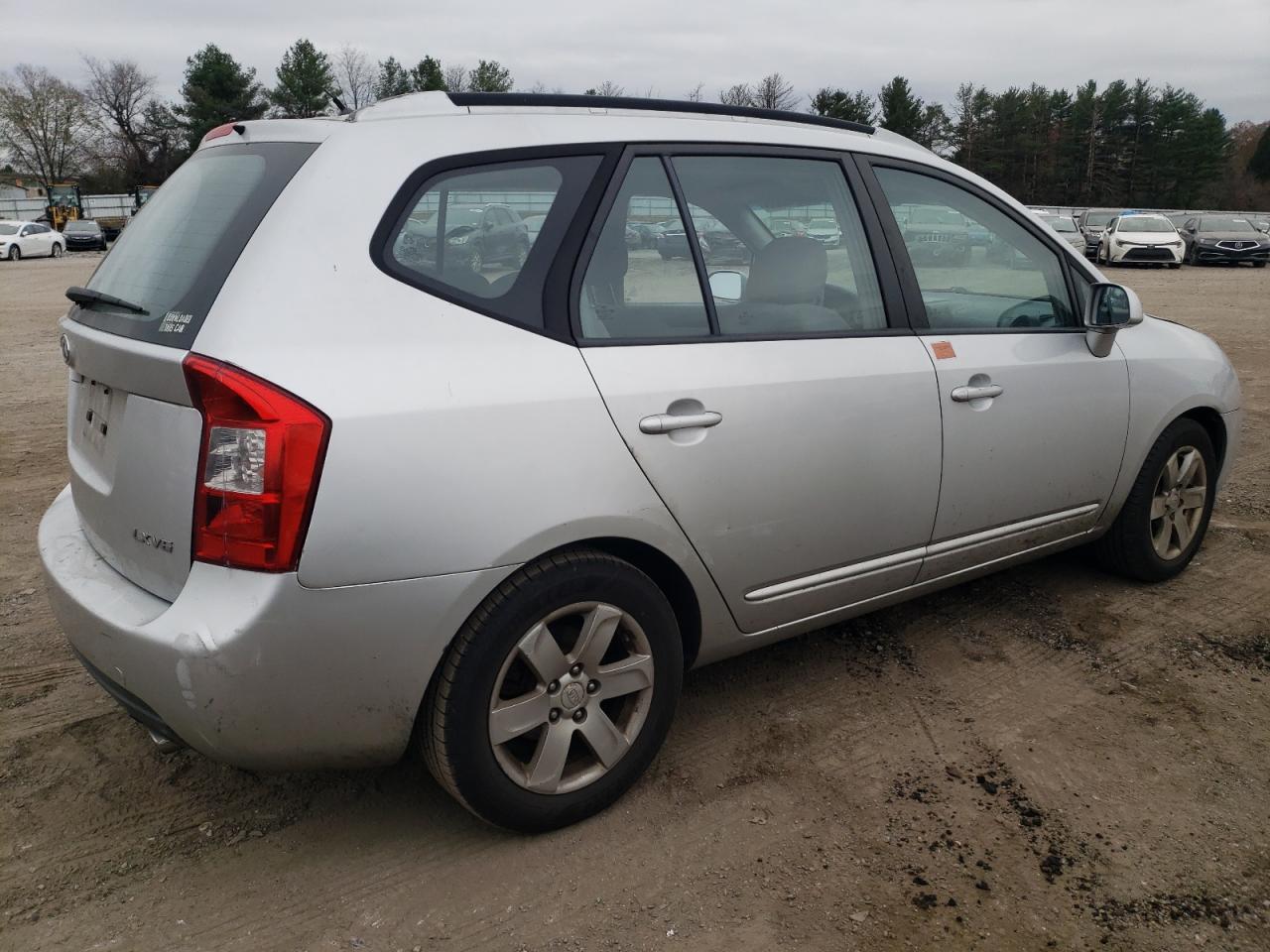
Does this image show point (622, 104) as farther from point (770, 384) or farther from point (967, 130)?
point (967, 130)

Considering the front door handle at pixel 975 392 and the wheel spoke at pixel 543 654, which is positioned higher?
the front door handle at pixel 975 392

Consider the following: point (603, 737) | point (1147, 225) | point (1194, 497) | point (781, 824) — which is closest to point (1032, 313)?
point (1194, 497)

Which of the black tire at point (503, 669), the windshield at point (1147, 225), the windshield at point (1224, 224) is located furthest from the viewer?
the windshield at point (1224, 224)

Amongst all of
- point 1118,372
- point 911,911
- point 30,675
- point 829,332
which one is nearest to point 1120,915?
point 911,911

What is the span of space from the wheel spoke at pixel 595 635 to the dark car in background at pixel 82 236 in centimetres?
4465

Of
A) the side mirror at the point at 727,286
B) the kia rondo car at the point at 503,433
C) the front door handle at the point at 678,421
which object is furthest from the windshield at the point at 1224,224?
the front door handle at the point at 678,421

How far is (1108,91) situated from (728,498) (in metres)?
83.5

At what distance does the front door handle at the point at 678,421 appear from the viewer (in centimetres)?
252

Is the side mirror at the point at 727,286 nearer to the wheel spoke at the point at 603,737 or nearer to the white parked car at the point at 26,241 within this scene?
the wheel spoke at the point at 603,737

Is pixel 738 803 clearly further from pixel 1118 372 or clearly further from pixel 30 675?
pixel 30 675

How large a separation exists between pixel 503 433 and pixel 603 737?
87 cm

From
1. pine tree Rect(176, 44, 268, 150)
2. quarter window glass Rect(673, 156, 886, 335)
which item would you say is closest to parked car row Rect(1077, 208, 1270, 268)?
quarter window glass Rect(673, 156, 886, 335)

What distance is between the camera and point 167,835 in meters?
2.62

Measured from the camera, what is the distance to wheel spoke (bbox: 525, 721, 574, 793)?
8.22 feet
